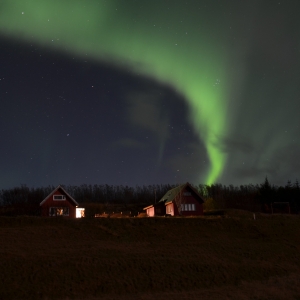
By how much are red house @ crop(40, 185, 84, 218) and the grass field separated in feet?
38.7

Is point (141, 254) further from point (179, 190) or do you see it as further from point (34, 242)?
point (179, 190)

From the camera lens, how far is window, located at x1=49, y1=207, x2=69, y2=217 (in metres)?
54.6

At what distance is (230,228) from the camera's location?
4434 centimetres

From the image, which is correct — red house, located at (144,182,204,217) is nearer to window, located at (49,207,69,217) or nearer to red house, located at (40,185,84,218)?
red house, located at (40,185,84,218)

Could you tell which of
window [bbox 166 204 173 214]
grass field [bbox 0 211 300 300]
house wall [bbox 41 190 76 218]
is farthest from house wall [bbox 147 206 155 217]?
grass field [bbox 0 211 300 300]

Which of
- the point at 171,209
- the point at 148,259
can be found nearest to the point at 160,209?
the point at 171,209

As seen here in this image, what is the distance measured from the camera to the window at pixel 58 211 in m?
54.6

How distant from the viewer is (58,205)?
54844 mm

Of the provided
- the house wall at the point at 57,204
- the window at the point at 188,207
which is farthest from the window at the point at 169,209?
the house wall at the point at 57,204

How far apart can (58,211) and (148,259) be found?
1060 inches

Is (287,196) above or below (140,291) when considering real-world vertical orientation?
above

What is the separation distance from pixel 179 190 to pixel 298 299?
37.1 metres

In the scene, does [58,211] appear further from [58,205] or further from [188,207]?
[188,207]

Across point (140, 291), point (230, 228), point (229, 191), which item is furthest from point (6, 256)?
point (229, 191)
